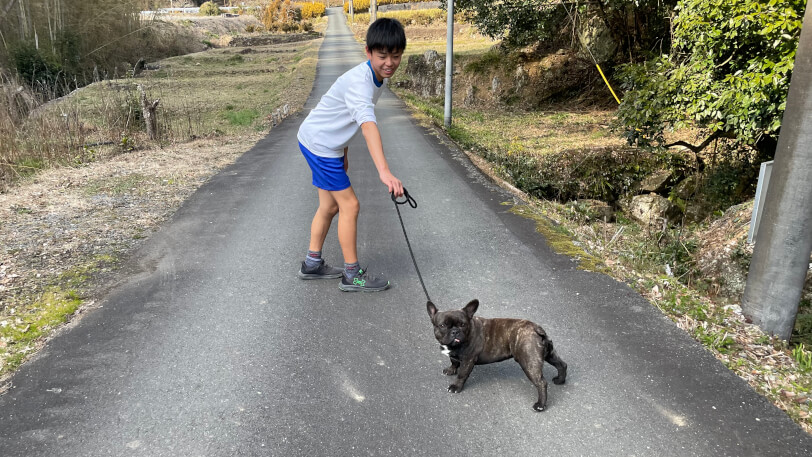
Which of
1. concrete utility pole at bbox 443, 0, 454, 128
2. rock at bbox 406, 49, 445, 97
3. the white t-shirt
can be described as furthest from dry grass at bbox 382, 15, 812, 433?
rock at bbox 406, 49, 445, 97

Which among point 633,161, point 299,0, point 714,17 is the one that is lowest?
point 633,161

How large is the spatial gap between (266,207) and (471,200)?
2729mm

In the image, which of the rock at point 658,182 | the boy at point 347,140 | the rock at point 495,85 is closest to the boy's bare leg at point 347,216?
the boy at point 347,140

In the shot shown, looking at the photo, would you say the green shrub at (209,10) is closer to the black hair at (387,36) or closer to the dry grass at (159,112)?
the dry grass at (159,112)

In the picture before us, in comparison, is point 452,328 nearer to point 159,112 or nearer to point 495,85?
Result: point 159,112

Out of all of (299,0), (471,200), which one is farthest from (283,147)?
(299,0)

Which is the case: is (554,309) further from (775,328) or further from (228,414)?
(228,414)

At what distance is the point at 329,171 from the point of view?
4000 mm

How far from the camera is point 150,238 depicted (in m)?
5.57

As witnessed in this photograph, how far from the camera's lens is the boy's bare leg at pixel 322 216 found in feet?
13.9

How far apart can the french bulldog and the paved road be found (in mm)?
156

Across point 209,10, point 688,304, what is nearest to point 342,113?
point 688,304

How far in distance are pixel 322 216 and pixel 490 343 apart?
193cm

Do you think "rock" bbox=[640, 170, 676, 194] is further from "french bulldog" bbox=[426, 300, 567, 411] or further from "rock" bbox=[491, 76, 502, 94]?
"rock" bbox=[491, 76, 502, 94]
